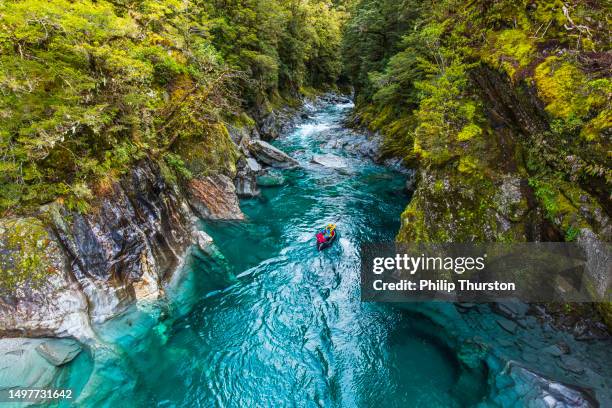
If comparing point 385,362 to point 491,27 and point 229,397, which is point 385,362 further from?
point 491,27

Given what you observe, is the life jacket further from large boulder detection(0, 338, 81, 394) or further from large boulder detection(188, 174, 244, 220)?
large boulder detection(0, 338, 81, 394)

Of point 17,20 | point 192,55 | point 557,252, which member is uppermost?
point 192,55

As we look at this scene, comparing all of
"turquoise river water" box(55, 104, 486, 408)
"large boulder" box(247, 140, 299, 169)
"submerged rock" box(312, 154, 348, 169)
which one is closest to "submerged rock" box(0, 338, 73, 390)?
"turquoise river water" box(55, 104, 486, 408)

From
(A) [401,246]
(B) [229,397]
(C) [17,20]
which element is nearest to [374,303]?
(A) [401,246]

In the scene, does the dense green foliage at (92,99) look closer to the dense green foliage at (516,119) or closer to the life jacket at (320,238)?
the life jacket at (320,238)

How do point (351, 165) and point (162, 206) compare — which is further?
point (351, 165)

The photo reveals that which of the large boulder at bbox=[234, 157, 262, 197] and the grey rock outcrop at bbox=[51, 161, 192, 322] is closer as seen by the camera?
the grey rock outcrop at bbox=[51, 161, 192, 322]
